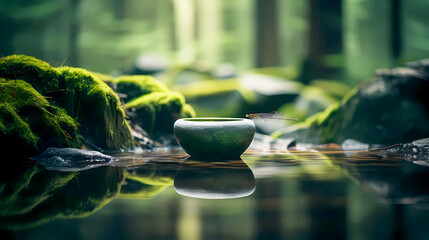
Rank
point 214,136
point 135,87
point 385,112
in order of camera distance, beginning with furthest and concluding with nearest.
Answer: point 135,87 → point 385,112 → point 214,136

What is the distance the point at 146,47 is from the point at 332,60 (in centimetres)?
442

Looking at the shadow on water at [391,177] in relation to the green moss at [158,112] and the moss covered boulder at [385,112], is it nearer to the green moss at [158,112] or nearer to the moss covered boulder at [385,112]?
the moss covered boulder at [385,112]

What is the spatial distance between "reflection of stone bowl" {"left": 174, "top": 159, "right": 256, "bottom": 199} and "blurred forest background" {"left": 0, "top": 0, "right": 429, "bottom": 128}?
337cm

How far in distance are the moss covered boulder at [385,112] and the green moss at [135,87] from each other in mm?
2634

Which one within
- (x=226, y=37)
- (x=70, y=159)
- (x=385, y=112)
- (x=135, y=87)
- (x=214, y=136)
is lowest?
(x=385, y=112)

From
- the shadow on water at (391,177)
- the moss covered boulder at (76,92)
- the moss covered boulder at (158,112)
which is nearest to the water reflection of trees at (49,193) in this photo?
the moss covered boulder at (76,92)

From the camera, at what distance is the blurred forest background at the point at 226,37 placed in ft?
24.2

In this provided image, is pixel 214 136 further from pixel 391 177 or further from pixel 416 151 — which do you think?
pixel 416 151

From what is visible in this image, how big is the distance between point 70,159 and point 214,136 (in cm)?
127

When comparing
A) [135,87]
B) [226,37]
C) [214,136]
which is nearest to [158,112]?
[135,87]

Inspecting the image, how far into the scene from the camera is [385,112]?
576 centimetres

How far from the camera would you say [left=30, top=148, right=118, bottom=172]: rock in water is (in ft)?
10.8

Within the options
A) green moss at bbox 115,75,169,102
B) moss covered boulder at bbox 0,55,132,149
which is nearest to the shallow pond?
moss covered boulder at bbox 0,55,132,149

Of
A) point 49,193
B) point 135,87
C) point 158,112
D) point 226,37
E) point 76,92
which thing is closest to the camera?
point 49,193
